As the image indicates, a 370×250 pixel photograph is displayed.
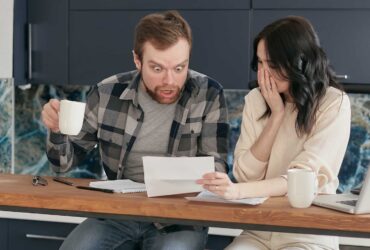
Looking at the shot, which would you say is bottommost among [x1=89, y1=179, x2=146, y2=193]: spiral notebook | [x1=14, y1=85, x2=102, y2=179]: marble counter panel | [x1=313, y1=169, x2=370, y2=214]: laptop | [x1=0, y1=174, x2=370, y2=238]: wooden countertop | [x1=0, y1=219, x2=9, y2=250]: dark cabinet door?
[x1=0, y1=219, x2=9, y2=250]: dark cabinet door

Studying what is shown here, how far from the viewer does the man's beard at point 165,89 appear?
102 inches

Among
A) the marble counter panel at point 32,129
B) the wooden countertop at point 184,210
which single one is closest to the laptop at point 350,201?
the wooden countertop at point 184,210

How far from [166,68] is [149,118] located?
0.24m

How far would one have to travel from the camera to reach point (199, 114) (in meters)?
2.66

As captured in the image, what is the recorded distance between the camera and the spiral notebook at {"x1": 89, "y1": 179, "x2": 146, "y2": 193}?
2.23m

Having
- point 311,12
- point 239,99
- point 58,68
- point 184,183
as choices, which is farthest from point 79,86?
point 184,183

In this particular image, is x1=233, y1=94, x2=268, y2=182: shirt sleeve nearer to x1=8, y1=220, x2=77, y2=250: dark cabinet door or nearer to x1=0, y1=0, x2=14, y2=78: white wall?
x1=8, y1=220, x2=77, y2=250: dark cabinet door

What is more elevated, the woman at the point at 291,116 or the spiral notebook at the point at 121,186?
the woman at the point at 291,116

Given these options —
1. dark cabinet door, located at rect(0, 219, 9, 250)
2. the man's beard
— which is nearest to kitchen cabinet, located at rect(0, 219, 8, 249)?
dark cabinet door, located at rect(0, 219, 9, 250)

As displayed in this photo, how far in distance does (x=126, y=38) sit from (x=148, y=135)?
104cm

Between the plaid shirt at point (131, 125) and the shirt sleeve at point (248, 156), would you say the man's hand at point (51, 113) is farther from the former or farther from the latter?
the shirt sleeve at point (248, 156)

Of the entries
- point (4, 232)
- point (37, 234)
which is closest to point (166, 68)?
point (37, 234)

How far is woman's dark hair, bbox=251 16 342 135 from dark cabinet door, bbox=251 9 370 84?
35.1 inches

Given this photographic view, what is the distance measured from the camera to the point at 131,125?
8.84ft
